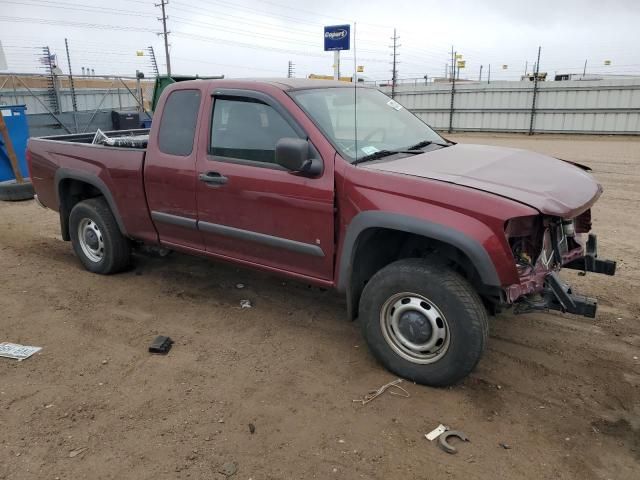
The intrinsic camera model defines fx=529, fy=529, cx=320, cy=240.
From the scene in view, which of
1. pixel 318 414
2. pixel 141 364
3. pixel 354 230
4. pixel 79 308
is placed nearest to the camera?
pixel 318 414

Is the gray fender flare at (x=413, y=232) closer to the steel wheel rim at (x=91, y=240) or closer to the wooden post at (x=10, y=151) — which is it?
the steel wheel rim at (x=91, y=240)

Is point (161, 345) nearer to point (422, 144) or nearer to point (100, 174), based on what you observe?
point (100, 174)

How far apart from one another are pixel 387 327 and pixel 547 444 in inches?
44.7

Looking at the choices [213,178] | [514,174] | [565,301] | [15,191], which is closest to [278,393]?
[213,178]

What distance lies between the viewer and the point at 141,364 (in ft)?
12.3

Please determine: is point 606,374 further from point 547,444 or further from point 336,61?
point 336,61

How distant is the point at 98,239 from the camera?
17.8ft

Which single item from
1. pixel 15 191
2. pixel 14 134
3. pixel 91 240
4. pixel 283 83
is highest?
pixel 283 83

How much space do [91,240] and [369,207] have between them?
3.45 meters

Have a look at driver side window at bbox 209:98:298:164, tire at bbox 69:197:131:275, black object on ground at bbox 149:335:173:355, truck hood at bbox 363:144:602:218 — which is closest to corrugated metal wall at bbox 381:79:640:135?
truck hood at bbox 363:144:602:218

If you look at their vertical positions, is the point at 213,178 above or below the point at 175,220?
above

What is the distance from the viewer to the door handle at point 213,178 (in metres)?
4.08

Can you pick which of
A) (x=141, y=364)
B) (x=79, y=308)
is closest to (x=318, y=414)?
(x=141, y=364)

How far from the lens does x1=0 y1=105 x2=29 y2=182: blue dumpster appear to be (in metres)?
9.84
